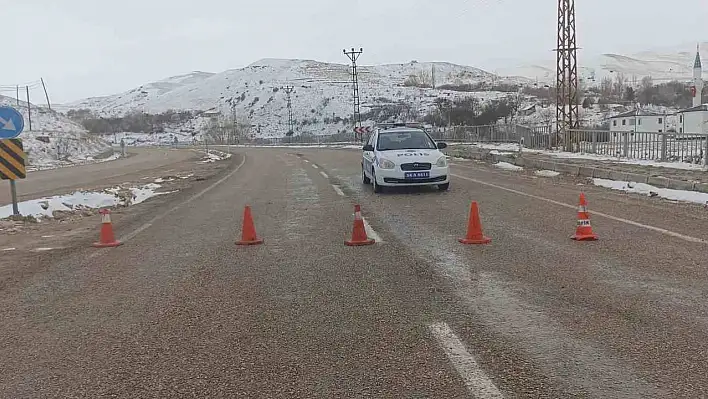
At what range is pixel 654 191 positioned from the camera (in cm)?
1454

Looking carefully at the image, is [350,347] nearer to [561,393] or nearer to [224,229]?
[561,393]

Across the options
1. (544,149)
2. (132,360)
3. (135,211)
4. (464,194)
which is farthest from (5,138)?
(544,149)

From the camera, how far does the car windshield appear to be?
16.6 m

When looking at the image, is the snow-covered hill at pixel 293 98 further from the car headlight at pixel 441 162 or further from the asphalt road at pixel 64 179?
the car headlight at pixel 441 162

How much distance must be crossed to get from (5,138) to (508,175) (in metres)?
14.1

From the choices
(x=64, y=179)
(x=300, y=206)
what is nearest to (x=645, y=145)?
(x=300, y=206)

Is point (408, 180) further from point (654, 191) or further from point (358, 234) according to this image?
point (358, 234)

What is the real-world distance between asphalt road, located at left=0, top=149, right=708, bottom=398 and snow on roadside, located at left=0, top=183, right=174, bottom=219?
5.85m

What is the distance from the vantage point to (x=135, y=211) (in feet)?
47.5

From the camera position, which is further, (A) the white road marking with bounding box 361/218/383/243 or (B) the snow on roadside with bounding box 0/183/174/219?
(B) the snow on roadside with bounding box 0/183/174/219

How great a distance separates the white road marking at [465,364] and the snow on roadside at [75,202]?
11.6 m

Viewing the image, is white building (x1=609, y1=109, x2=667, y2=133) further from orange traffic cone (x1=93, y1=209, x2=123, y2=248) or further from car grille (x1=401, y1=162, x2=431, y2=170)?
orange traffic cone (x1=93, y1=209, x2=123, y2=248)

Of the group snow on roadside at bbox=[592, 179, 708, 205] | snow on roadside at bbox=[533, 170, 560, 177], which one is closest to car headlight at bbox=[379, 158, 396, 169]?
snow on roadside at bbox=[592, 179, 708, 205]

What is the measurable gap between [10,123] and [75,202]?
3.30 m
